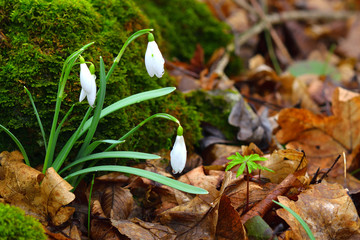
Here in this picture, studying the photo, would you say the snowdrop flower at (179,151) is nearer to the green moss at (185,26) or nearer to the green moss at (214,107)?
the green moss at (214,107)

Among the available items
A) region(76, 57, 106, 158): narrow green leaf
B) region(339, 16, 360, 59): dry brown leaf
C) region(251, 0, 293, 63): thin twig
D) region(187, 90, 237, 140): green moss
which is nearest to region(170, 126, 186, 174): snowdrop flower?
region(76, 57, 106, 158): narrow green leaf

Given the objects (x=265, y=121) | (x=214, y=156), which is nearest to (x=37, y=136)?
(x=214, y=156)

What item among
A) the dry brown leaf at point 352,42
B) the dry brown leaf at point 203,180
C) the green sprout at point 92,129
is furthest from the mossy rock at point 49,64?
the dry brown leaf at point 352,42

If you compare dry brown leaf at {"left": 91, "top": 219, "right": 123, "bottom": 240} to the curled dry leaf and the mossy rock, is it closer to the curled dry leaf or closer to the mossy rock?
the curled dry leaf

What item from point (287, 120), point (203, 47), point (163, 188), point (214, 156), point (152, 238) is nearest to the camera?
point (152, 238)

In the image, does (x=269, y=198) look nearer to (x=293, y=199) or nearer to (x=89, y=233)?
(x=293, y=199)

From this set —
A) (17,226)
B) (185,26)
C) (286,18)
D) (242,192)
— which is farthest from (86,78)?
(286,18)

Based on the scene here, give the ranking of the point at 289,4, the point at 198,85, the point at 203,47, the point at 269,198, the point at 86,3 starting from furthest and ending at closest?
the point at 289,4 < the point at 203,47 < the point at 198,85 < the point at 86,3 < the point at 269,198
